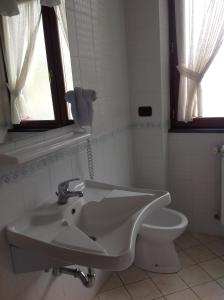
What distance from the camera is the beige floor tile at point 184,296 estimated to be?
6.14ft

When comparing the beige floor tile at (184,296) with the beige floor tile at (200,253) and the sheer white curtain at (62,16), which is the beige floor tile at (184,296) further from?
the sheer white curtain at (62,16)

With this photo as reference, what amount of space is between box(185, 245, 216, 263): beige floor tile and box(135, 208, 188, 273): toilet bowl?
206mm

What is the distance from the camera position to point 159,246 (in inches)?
83.0

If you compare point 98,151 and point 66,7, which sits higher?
point 66,7

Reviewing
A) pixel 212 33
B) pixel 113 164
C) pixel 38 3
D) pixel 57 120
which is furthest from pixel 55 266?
pixel 212 33

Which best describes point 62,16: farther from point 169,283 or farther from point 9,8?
point 169,283

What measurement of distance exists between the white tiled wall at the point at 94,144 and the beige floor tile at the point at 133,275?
16 cm

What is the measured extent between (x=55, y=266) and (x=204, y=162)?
1560 millimetres

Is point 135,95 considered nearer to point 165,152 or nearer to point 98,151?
point 165,152

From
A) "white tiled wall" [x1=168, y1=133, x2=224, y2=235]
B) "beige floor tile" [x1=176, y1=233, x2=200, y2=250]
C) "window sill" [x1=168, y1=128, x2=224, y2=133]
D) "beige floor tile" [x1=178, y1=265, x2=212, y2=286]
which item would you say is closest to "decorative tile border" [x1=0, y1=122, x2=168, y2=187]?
"window sill" [x1=168, y1=128, x2=224, y2=133]

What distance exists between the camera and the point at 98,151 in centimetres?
195

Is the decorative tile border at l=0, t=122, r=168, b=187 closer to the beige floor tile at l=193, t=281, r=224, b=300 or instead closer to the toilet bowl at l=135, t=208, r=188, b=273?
the toilet bowl at l=135, t=208, r=188, b=273

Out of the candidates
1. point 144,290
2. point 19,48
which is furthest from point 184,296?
point 19,48

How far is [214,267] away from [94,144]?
50.2 inches
